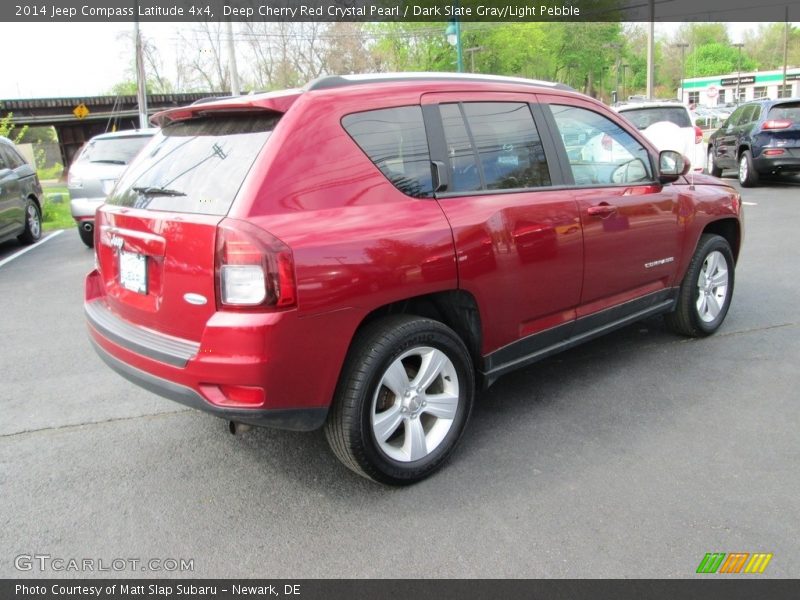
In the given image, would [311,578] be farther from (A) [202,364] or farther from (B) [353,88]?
(B) [353,88]

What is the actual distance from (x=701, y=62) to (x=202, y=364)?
10699 cm

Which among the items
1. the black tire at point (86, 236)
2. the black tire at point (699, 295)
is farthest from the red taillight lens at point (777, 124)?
the black tire at point (86, 236)

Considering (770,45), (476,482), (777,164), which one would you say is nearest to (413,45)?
(777,164)

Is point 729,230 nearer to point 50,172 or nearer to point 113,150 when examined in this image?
point 113,150

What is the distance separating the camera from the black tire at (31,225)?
1065cm

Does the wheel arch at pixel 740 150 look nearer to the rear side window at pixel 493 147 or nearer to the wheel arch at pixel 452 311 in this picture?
the rear side window at pixel 493 147

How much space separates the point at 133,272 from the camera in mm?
3080

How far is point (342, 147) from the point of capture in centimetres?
290

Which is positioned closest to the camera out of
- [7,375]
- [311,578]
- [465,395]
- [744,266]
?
[311,578]

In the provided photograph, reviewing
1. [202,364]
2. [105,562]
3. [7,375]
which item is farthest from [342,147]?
[7,375]

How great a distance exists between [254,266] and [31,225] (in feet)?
32.4

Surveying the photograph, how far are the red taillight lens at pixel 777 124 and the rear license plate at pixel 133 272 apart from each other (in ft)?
43.2

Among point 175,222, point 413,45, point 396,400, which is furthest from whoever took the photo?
point 413,45
